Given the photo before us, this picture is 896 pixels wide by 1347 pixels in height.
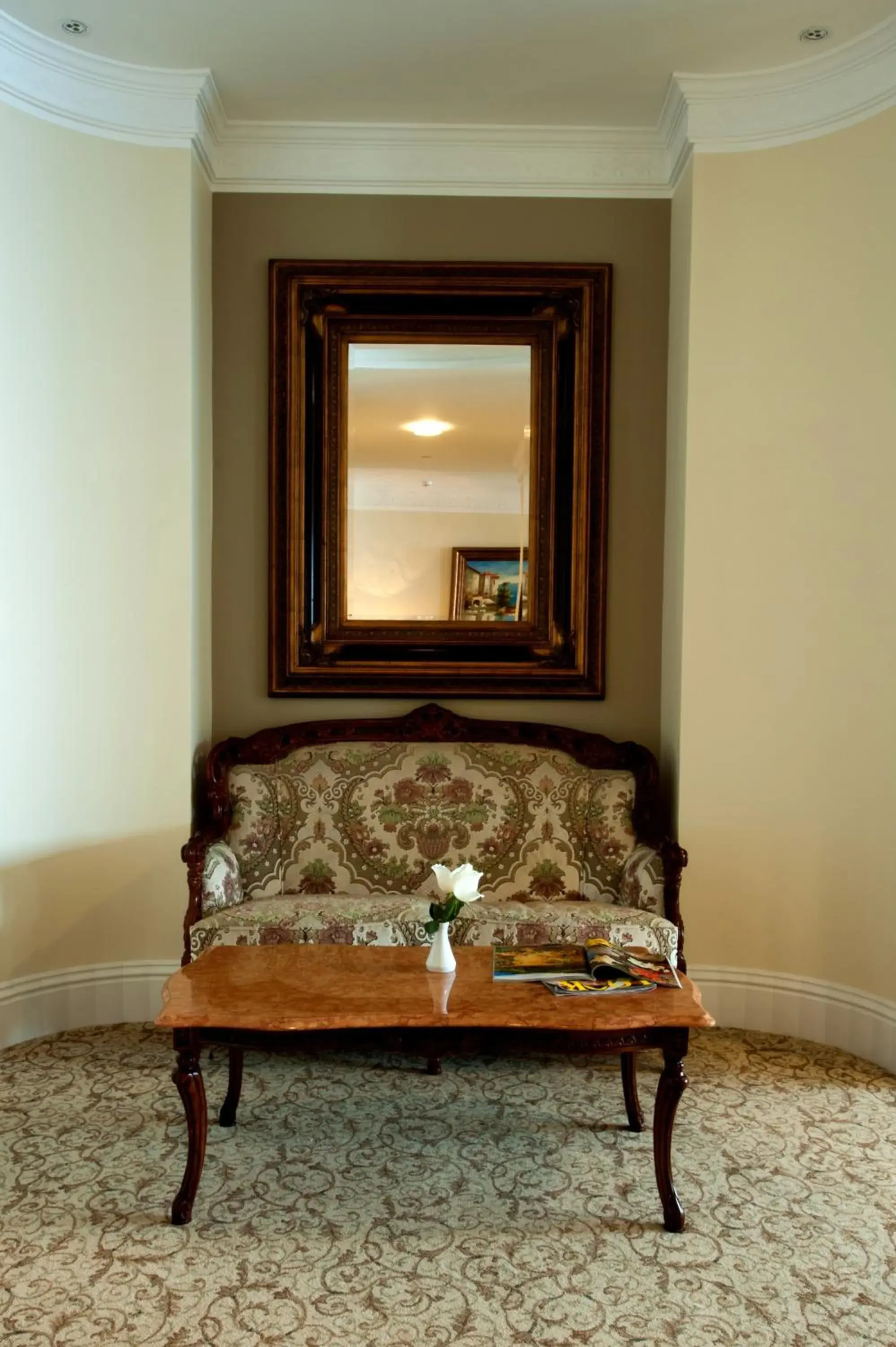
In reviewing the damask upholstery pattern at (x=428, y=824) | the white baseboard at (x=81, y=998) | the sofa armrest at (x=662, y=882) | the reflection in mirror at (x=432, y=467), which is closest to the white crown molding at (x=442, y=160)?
the reflection in mirror at (x=432, y=467)

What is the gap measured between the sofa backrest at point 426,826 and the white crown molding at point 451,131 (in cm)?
232

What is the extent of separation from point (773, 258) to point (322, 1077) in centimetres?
324

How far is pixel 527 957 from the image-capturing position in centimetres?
281

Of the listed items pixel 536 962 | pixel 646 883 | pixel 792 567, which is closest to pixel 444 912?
pixel 536 962

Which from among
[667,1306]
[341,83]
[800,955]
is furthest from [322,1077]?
[341,83]

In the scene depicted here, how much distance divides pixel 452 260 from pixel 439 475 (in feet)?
2.81

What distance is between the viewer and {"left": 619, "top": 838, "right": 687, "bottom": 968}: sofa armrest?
3.58m

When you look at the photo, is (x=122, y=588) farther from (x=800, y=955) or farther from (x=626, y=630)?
(x=800, y=955)

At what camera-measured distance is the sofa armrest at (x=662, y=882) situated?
11.8 feet

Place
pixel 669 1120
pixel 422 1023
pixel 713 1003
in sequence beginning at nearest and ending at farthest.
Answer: pixel 422 1023
pixel 669 1120
pixel 713 1003

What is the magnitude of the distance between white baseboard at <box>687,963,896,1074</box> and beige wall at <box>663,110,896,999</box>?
5 cm

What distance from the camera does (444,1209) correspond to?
8.30 feet

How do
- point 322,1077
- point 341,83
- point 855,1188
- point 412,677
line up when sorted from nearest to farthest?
point 855,1188
point 322,1077
point 341,83
point 412,677

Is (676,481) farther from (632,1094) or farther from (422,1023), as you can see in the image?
(422,1023)
